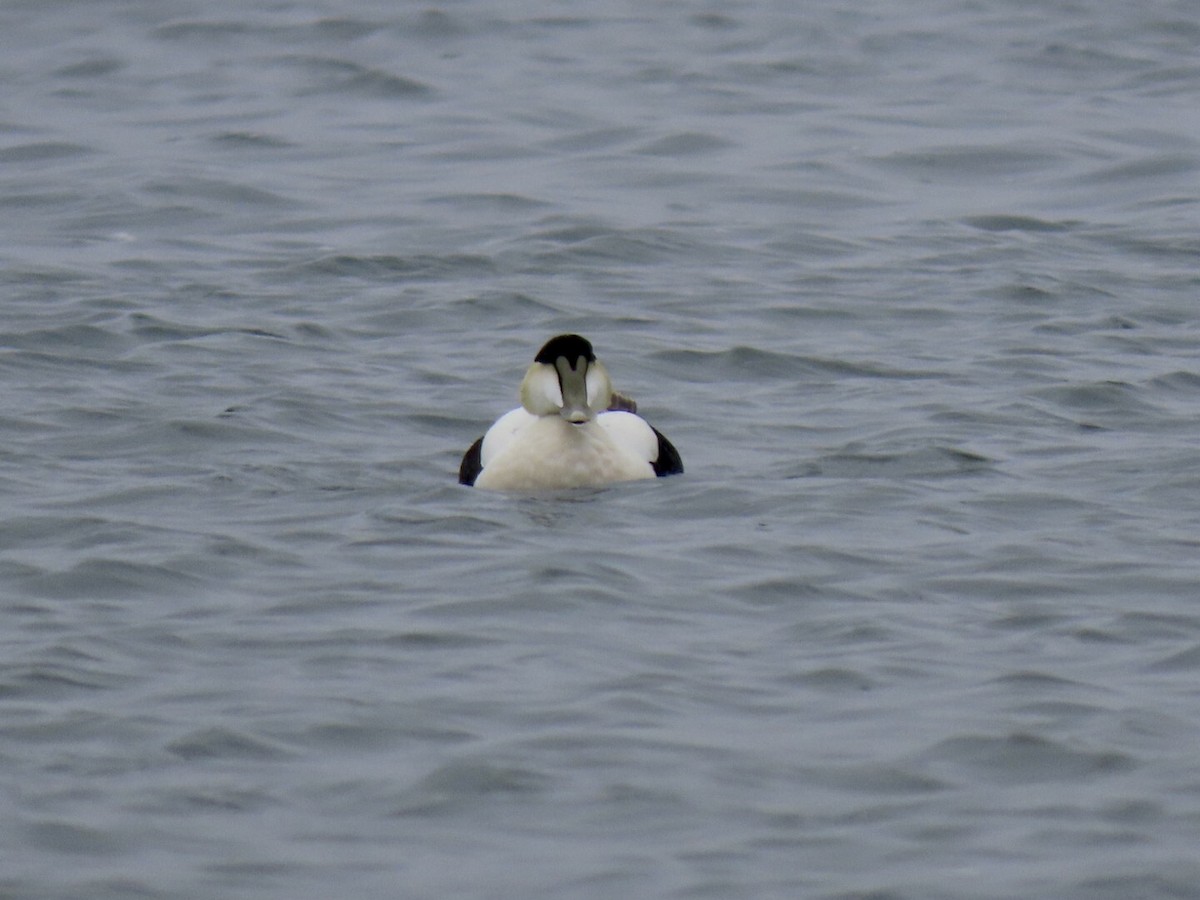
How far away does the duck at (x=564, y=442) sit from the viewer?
9.24 m

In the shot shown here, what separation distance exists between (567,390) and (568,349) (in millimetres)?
170

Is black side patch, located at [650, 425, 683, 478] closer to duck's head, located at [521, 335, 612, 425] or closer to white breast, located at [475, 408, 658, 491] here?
white breast, located at [475, 408, 658, 491]

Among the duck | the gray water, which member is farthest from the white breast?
the gray water

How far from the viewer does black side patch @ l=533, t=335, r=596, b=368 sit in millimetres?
9180

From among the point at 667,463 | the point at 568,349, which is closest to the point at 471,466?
the point at 568,349

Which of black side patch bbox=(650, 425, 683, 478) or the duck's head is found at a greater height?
the duck's head

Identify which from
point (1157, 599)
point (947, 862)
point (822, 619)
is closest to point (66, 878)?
point (947, 862)

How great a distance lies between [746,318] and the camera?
1249cm

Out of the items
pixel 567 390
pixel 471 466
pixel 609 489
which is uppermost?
pixel 567 390

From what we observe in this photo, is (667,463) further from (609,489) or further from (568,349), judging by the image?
(568,349)

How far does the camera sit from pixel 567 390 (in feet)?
30.4

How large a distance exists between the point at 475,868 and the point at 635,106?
13.1 m

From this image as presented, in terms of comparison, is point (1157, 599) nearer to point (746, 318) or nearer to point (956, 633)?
point (956, 633)

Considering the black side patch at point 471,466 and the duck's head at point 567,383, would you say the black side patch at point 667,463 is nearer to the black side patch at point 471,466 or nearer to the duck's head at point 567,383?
the duck's head at point 567,383
